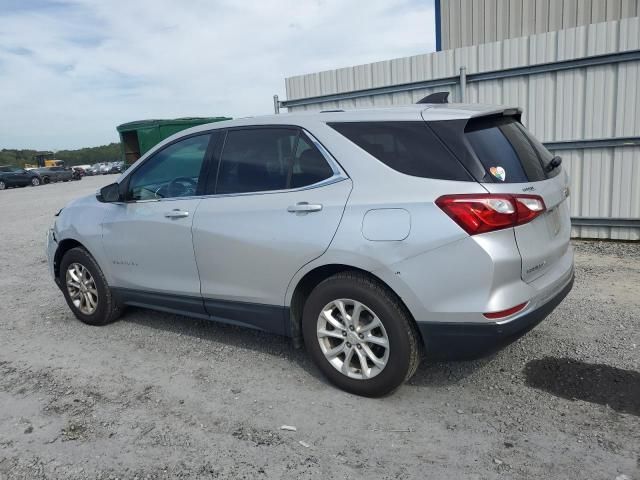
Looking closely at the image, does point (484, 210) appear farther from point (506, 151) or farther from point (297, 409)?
point (297, 409)

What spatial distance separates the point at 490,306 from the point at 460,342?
0.28 meters

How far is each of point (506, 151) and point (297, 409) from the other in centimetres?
200

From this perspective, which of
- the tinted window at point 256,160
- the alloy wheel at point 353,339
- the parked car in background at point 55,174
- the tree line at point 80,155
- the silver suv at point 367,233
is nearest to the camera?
the silver suv at point 367,233

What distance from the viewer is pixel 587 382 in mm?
3449

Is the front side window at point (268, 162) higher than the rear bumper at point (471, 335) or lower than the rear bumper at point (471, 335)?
higher

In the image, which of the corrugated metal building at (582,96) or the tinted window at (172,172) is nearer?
the tinted window at (172,172)

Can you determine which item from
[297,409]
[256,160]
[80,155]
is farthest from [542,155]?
[80,155]

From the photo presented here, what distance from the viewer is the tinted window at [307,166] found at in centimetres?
344

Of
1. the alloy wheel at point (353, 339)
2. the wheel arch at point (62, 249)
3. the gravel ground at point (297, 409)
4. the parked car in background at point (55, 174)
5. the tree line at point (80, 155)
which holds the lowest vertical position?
the gravel ground at point (297, 409)

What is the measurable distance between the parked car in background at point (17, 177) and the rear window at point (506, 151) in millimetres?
37033

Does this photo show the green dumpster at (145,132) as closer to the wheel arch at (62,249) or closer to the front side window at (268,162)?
the wheel arch at (62,249)

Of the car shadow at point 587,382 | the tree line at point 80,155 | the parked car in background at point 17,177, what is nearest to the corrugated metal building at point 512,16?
the car shadow at point 587,382

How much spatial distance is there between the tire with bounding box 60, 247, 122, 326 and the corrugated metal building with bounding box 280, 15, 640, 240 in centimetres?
542

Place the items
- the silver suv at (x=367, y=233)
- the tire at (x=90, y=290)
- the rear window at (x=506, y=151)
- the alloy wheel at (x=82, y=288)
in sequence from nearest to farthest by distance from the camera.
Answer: the silver suv at (x=367, y=233) < the rear window at (x=506, y=151) < the tire at (x=90, y=290) < the alloy wheel at (x=82, y=288)
